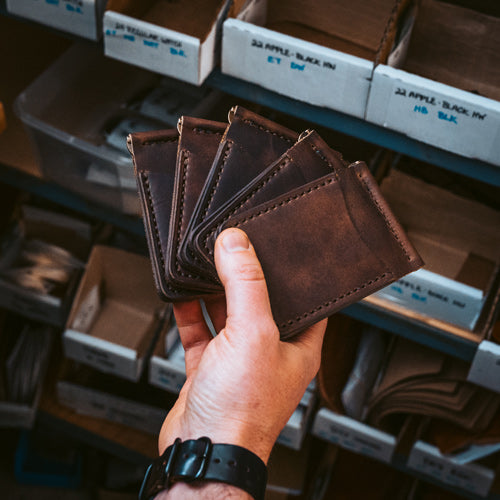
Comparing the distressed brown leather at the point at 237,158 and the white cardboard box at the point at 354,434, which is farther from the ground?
the distressed brown leather at the point at 237,158

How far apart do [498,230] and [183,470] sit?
1.20 metres

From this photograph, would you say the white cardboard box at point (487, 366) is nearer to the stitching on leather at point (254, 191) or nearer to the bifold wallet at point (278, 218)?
the bifold wallet at point (278, 218)

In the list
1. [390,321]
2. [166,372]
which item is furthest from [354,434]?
[166,372]

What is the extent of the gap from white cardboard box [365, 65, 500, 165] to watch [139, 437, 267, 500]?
77 centimetres

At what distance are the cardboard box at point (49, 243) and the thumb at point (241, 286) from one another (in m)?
1.12

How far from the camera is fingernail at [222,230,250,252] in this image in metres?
1.11

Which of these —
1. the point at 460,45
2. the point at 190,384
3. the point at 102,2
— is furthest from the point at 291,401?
the point at 460,45

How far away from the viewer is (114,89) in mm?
2148

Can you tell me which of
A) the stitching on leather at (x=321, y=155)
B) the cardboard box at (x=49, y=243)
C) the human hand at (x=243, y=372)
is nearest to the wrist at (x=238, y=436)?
the human hand at (x=243, y=372)

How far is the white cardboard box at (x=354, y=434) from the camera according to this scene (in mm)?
1929

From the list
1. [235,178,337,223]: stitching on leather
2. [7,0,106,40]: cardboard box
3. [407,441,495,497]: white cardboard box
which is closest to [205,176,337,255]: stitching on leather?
[235,178,337,223]: stitching on leather

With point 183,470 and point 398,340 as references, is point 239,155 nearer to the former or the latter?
point 183,470

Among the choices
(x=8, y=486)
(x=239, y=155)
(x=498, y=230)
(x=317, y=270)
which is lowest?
(x=8, y=486)

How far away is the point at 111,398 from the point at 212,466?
124 cm
